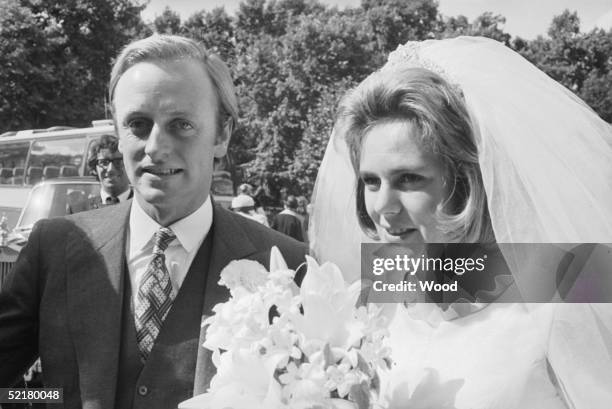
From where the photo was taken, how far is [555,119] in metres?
2.17

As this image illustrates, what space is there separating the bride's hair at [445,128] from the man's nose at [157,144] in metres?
0.63

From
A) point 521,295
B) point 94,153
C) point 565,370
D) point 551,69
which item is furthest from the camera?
point 551,69

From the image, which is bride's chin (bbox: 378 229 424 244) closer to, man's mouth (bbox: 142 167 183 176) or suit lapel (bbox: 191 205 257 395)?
suit lapel (bbox: 191 205 257 395)

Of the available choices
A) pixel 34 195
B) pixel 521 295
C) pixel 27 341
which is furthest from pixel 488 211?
pixel 34 195

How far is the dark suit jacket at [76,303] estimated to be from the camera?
6.56 feet

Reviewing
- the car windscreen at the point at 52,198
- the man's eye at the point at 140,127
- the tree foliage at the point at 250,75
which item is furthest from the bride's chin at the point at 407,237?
the tree foliage at the point at 250,75

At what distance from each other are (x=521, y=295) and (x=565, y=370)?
247 millimetres

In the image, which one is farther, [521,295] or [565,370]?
[521,295]

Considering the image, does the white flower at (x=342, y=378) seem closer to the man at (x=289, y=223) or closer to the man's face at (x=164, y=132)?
the man's face at (x=164, y=132)

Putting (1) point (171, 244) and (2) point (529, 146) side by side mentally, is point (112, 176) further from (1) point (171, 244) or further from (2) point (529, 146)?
(2) point (529, 146)

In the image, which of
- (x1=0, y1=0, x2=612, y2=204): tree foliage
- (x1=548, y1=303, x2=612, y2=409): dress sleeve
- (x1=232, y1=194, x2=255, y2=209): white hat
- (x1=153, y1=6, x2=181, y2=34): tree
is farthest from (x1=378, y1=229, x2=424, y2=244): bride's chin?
(x1=153, y1=6, x2=181, y2=34): tree

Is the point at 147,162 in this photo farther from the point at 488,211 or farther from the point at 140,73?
the point at 488,211

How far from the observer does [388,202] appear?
204 centimetres

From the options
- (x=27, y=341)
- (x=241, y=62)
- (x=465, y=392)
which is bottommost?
(x=465, y=392)
